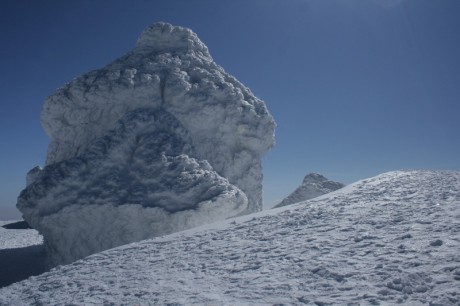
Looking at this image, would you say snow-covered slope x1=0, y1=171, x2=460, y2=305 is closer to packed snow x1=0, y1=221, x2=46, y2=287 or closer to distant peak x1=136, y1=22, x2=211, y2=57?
packed snow x1=0, y1=221, x2=46, y2=287

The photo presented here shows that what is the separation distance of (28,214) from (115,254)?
7.80 m

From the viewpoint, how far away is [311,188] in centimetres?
2275

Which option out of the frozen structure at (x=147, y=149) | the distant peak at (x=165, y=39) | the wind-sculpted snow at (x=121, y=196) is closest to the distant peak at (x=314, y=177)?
the frozen structure at (x=147, y=149)

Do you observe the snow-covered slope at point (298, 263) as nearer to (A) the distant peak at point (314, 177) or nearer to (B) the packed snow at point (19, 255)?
(B) the packed snow at point (19, 255)

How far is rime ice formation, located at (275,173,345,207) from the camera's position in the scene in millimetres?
22156

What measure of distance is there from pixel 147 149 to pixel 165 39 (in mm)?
8172

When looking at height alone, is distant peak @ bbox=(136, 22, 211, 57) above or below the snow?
above

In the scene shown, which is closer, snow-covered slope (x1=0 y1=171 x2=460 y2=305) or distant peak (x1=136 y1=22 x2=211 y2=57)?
snow-covered slope (x1=0 y1=171 x2=460 y2=305)

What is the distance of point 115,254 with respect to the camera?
25.2 ft

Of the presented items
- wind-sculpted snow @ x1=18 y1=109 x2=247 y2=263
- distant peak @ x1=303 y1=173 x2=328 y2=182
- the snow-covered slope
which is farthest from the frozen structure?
distant peak @ x1=303 y1=173 x2=328 y2=182

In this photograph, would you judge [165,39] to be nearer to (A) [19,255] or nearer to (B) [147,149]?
(B) [147,149]

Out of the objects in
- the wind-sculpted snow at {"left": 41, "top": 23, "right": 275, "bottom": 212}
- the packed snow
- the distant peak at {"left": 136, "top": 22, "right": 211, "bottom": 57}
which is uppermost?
the distant peak at {"left": 136, "top": 22, "right": 211, "bottom": 57}

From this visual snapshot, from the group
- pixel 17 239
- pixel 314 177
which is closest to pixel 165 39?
pixel 314 177

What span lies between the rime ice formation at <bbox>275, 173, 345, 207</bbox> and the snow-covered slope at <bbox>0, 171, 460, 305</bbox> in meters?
13.5
